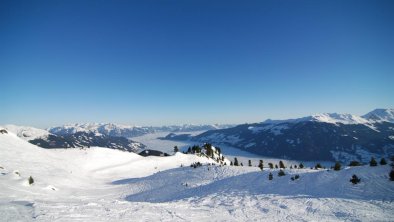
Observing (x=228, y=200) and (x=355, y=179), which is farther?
(x=228, y=200)

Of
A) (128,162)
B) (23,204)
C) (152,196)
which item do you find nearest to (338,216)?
(23,204)

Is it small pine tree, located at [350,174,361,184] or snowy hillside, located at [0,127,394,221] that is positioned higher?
small pine tree, located at [350,174,361,184]

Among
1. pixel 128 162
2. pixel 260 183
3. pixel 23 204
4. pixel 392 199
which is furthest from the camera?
pixel 128 162

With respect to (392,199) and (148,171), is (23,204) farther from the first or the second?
(148,171)

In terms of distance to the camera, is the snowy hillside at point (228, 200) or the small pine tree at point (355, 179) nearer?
the snowy hillside at point (228, 200)

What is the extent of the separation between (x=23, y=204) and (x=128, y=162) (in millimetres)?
57326

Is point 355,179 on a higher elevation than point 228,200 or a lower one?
higher

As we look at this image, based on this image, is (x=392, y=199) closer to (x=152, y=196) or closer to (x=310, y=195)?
(x=310, y=195)

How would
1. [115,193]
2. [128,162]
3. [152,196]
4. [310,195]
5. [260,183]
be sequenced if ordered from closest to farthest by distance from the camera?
[310,195] < [260,183] < [152,196] < [115,193] < [128,162]

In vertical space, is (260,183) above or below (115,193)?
above

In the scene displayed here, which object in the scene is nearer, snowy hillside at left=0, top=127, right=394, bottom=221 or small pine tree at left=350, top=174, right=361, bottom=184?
snowy hillside at left=0, top=127, right=394, bottom=221

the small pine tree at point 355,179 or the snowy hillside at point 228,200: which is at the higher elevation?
the small pine tree at point 355,179

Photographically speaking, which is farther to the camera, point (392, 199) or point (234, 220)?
point (392, 199)

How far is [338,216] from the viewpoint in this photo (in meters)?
13.8
